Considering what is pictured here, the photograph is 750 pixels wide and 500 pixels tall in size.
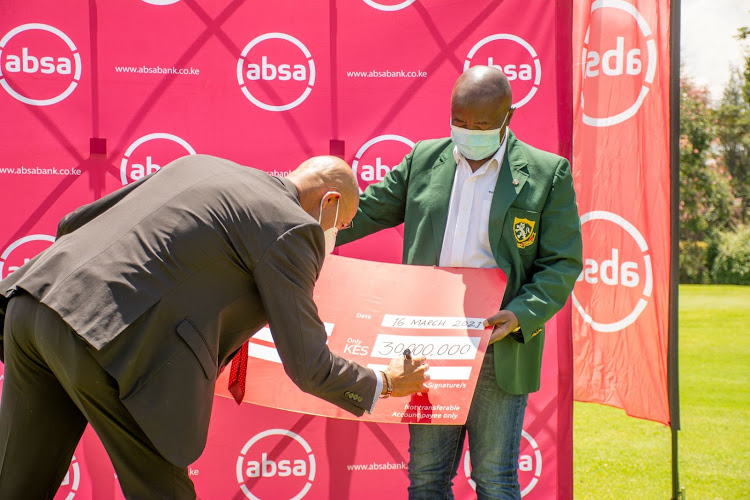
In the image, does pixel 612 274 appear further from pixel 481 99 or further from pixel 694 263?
pixel 694 263

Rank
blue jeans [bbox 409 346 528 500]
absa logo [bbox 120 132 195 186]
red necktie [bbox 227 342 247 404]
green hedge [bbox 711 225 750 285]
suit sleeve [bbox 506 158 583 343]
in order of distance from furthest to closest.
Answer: green hedge [bbox 711 225 750 285] → absa logo [bbox 120 132 195 186] → blue jeans [bbox 409 346 528 500] → suit sleeve [bbox 506 158 583 343] → red necktie [bbox 227 342 247 404]

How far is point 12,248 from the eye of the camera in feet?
11.2

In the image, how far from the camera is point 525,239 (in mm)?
2689

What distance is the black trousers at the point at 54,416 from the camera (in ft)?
6.19

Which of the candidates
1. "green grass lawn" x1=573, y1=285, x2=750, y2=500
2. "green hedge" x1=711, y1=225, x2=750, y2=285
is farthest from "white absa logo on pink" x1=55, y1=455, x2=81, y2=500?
"green hedge" x1=711, y1=225, x2=750, y2=285

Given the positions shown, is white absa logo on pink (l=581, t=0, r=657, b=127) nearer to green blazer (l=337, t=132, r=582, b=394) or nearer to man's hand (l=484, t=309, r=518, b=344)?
green blazer (l=337, t=132, r=582, b=394)

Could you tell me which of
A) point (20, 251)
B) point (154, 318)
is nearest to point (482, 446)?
point (154, 318)

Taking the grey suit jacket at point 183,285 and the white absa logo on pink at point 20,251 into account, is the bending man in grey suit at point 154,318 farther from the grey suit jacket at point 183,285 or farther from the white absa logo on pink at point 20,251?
the white absa logo on pink at point 20,251

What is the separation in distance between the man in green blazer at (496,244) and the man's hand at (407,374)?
0.34m

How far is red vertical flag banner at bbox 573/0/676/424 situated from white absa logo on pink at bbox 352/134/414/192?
0.96 m

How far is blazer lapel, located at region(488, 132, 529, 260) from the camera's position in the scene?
2.67 meters

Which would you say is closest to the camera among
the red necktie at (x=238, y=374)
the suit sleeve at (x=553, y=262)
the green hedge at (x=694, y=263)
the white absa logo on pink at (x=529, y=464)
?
the red necktie at (x=238, y=374)

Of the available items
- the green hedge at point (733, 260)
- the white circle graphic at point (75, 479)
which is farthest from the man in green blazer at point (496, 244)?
the green hedge at point (733, 260)

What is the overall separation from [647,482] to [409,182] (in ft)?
9.50
